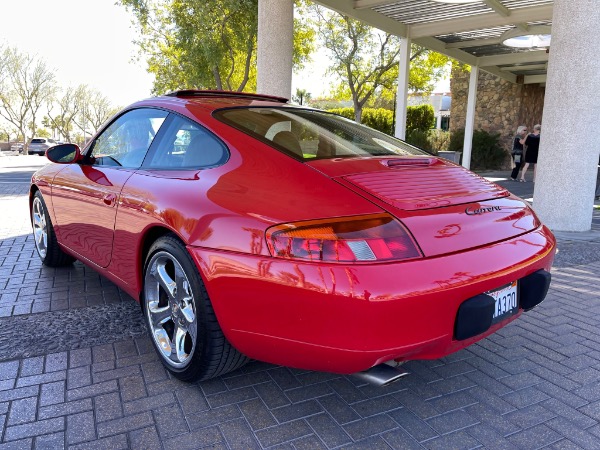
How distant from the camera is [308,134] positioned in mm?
2602

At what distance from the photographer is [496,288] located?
77.7 inches

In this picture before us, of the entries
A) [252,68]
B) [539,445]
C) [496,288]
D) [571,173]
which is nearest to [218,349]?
[496,288]

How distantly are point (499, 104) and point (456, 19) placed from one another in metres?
10.5

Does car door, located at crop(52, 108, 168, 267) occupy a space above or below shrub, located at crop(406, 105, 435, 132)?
below

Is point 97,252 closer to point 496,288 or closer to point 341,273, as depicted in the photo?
point 341,273

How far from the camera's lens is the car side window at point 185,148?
2.30 meters

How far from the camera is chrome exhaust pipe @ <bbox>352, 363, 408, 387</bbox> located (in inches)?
72.1

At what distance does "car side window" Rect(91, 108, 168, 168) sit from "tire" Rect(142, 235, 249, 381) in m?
0.71

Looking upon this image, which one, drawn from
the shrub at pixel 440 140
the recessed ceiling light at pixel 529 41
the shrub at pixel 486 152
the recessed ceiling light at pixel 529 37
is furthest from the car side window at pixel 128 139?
the shrub at pixel 440 140

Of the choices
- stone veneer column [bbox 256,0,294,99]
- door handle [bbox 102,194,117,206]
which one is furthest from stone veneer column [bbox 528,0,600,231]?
door handle [bbox 102,194,117,206]

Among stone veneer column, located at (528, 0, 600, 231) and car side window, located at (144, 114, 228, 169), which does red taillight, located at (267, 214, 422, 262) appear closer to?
car side window, located at (144, 114, 228, 169)

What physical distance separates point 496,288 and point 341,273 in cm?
75

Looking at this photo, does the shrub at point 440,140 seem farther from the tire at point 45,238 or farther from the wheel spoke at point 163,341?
the wheel spoke at point 163,341

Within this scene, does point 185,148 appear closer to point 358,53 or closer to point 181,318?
point 181,318
